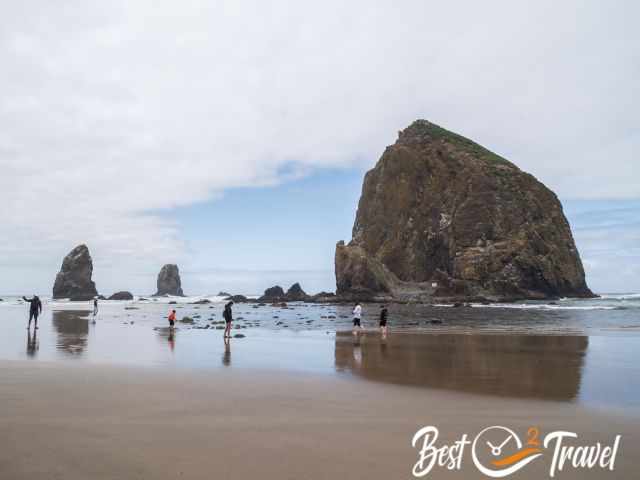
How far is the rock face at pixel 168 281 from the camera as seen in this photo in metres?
136

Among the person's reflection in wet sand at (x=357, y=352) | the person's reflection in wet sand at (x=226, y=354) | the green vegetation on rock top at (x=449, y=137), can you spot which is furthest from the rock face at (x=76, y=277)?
the person's reflection in wet sand at (x=357, y=352)

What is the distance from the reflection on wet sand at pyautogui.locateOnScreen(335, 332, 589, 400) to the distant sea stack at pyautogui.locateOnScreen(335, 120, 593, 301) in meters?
61.4

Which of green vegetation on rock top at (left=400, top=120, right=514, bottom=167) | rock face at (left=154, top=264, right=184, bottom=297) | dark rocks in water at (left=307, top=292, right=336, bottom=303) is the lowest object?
dark rocks in water at (left=307, top=292, right=336, bottom=303)

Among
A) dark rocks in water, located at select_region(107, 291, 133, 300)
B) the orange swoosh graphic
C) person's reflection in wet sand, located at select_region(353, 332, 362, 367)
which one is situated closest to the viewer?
the orange swoosh graphic

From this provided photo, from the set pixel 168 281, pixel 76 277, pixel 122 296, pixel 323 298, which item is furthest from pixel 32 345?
pixel 168 281

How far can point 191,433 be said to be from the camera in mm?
6762

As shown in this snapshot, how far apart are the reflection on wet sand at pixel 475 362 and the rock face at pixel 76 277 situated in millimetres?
95764

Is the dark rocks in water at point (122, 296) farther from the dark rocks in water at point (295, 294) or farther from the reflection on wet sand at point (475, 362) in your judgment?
the reflection on wet sand at point (475, 362)

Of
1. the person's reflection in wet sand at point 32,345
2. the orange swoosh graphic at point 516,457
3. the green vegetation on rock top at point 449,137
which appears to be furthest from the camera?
the green vegetation on rock top at point 449,137

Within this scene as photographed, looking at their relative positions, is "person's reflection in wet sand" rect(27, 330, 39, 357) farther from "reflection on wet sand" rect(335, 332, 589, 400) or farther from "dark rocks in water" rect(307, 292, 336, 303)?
"dark rocks in water" rect(307, 292, 336, 303)

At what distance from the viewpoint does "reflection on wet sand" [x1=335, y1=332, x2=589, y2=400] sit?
36.9 ft

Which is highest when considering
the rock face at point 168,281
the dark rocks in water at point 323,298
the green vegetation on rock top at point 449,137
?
the green vegetation on rock top at point 449,137

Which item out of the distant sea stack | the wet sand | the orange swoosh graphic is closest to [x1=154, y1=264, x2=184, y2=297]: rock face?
the distant sea stack

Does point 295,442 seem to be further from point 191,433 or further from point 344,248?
point 344,248
